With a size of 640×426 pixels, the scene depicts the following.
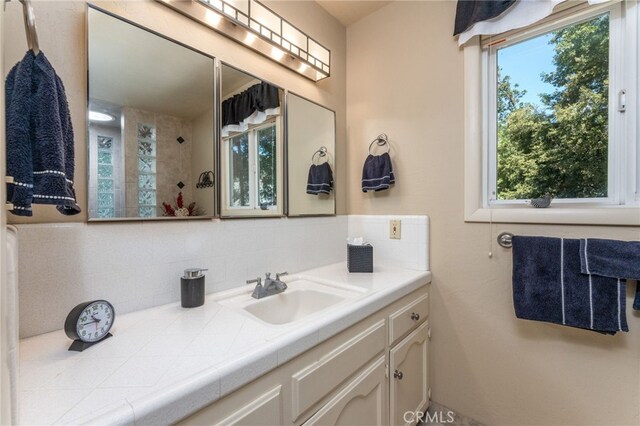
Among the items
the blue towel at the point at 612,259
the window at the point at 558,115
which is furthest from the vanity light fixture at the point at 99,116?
the blue towel at the point at 612,259

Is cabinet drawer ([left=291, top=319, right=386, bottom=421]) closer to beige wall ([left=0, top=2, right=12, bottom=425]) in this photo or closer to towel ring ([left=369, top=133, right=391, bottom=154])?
beige wall ([left=0, top=2, right=12, bottom=425])

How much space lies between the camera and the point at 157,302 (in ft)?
3.26

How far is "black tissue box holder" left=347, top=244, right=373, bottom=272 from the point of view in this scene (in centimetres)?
152

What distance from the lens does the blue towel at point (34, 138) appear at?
577 mm

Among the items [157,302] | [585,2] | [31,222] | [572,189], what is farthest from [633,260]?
[31,222]

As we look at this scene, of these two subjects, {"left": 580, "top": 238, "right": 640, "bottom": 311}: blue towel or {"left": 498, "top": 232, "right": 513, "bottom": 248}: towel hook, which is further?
{"left": 498, "top": 232, "right": 513, "bottom": 248}: towel hook

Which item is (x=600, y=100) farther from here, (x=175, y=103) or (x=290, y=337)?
(x=175, y=103)

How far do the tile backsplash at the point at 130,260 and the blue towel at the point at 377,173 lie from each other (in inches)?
24.3

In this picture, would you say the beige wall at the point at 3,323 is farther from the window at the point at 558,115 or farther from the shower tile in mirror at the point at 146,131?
the window at the point at 558,115

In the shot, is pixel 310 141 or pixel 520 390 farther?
pixel 310 141

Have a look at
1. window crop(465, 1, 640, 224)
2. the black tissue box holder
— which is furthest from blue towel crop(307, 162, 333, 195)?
window crop(465, 1, 640, 224)

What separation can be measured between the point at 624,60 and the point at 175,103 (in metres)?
1.84

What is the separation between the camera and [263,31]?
1.31 meters

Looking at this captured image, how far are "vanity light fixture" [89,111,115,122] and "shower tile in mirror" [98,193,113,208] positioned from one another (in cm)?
25
